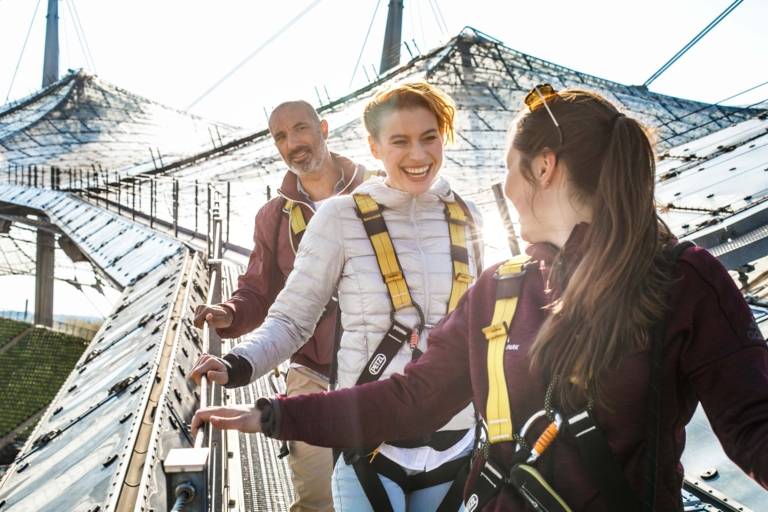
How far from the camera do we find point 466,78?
2392 cm

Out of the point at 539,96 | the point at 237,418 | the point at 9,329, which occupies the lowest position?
the point at 237,418

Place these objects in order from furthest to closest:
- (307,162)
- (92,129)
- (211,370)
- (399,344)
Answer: (92,129) → (307,162) → (399,344) → (211,370)

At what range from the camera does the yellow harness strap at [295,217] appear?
326cm

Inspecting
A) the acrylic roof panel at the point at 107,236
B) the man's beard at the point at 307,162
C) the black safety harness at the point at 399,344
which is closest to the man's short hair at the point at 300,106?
the man's beard at the point at 307,162

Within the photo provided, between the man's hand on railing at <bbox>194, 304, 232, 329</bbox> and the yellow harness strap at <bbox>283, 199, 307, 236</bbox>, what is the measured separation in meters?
0.46

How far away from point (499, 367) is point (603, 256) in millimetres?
300

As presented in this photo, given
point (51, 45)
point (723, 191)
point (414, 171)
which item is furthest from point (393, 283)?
point (51, 45)

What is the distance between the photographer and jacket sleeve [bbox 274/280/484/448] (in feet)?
6.07

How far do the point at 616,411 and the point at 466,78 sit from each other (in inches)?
912

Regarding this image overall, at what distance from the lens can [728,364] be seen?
4.65 ft

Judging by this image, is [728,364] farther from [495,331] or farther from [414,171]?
[414,171]

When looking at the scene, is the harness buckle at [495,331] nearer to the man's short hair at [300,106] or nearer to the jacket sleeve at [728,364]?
the jacket sleeve at [728,364]

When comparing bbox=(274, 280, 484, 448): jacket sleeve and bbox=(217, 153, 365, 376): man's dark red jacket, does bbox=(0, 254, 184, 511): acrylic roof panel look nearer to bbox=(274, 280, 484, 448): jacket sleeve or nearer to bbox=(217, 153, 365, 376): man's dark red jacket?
bbox=(217, 153, 365, 376): man's dark red jacket

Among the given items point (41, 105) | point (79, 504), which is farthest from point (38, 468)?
point (41, 105)
